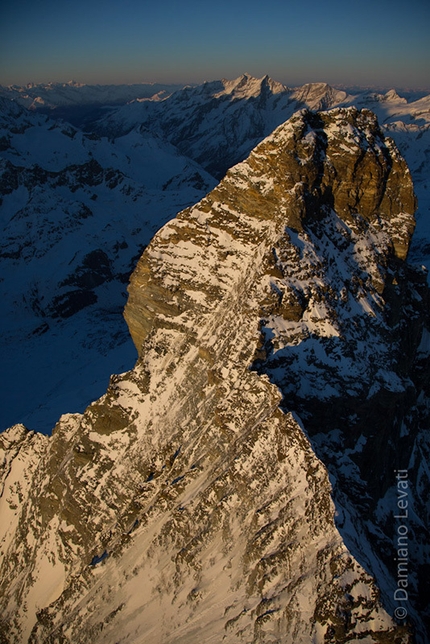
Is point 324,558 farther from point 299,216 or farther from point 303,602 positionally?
point 299,216

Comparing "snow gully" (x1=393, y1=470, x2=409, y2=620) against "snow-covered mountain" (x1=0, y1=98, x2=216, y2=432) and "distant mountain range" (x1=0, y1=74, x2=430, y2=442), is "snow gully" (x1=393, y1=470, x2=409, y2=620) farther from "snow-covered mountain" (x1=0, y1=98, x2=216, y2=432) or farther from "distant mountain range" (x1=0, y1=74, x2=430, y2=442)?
"distant mountain range" (x1=0, y1=74, x2=430, y2=442)

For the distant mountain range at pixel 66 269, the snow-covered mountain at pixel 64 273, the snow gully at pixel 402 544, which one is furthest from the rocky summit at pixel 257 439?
the distant mountain range at pixel 66 269

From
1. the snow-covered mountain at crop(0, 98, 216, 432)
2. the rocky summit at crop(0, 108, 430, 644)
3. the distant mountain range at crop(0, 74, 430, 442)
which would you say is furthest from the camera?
the distant mountain range at crop(0, 74, 430, 442)

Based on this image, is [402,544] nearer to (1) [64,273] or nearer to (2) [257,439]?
(2) [257,439]

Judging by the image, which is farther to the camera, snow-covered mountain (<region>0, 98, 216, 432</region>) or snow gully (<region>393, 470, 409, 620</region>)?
snow-covered mountain (<region>0, 98, 216, 432</region>)

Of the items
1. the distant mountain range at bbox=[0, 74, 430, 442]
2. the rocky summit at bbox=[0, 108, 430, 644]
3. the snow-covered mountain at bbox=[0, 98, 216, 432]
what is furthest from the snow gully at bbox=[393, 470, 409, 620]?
the distant mountain range at bbox=[0, 74, 430, 442]

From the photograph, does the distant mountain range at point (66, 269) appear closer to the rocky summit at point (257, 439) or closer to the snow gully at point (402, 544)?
the rocky summit at point (257, 439)

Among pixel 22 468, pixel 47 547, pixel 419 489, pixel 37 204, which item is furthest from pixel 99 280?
pixel 419 489
